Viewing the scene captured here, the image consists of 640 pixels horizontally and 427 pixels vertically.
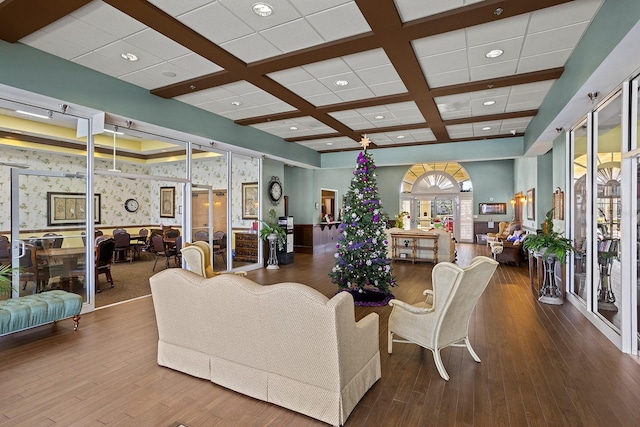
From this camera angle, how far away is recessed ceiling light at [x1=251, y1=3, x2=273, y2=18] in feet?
10.3

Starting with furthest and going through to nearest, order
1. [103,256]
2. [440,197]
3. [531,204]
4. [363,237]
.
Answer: [440,197], [531,204], [103,256], [363,237]

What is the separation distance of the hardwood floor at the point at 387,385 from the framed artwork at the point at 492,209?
11441 mm

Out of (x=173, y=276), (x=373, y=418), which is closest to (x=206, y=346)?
(x=173, y=276)

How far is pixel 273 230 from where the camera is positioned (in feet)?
28.1

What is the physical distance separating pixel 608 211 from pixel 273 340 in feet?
13.6

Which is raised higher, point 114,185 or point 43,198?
point 114,185

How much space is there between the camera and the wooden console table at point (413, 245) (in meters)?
8.92

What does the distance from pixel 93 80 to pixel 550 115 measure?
6.61 m

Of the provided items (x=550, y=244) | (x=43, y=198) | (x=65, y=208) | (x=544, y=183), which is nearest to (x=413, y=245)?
(x=544, y=183)

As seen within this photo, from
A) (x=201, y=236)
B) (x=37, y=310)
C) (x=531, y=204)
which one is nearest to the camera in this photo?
(x=37, y=310)

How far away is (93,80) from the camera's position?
459 centimetres

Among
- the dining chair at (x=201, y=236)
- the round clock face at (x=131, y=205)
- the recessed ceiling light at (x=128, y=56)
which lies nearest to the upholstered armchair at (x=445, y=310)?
the recessed ceiling light at (x=128, y=56)

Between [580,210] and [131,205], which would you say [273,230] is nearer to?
[131,205]

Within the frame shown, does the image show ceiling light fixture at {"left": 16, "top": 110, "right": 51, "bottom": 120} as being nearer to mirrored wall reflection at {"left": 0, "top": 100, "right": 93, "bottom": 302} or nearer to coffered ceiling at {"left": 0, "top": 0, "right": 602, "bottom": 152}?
mirrored wall reflection at {"left": 0, "top": 100, "right": 93, "bottom": 302}
